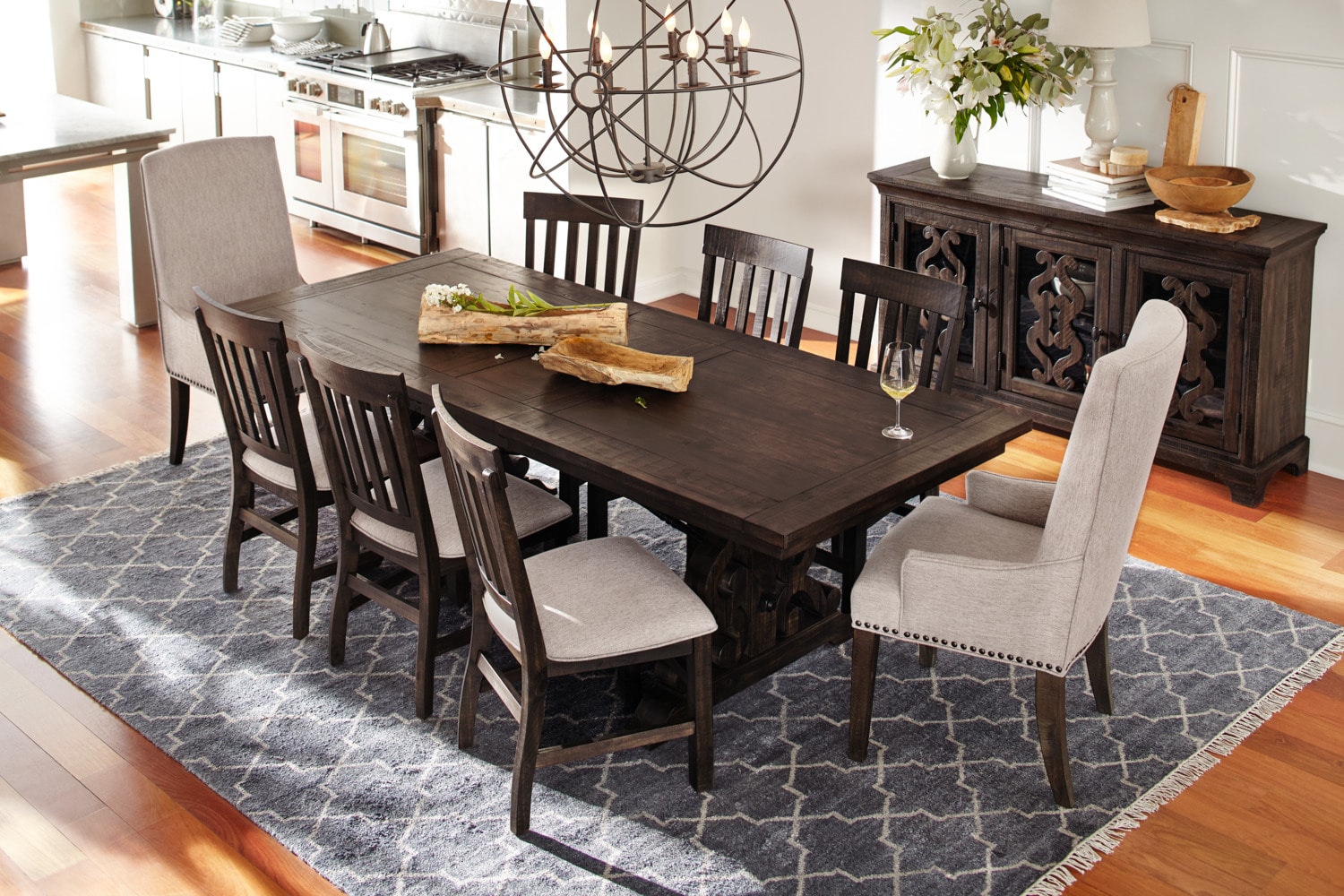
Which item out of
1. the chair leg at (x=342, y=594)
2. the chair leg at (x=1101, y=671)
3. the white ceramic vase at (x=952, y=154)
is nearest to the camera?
the chair leg at (x=1101, y=671)

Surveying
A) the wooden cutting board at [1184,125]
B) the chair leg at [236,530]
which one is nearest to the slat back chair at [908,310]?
the wooden cutting board at [1184,125]

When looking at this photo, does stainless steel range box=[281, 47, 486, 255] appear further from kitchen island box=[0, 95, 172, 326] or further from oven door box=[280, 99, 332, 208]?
kitchen island box=[0, 95, 172, 326]

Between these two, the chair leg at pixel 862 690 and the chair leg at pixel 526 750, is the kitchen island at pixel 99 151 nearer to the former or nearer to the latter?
the chair leg at pixel 526 750

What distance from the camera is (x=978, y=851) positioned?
2.87 m

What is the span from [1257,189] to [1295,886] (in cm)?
258

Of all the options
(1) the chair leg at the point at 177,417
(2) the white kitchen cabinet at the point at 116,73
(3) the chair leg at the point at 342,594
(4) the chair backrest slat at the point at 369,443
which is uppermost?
(2) the white kitchen cabinet at the point at 116,73

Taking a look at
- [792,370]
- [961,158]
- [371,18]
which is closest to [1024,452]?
[961,158]

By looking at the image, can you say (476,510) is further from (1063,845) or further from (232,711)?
(1063,845)

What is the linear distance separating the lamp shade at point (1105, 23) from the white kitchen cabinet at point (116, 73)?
561 cm

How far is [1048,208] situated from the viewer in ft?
15.2

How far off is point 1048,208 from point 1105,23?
611 mm

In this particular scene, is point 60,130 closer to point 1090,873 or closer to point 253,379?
point 253,379

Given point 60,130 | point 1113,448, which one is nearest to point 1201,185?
point 1113,448

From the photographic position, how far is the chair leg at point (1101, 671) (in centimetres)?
328
